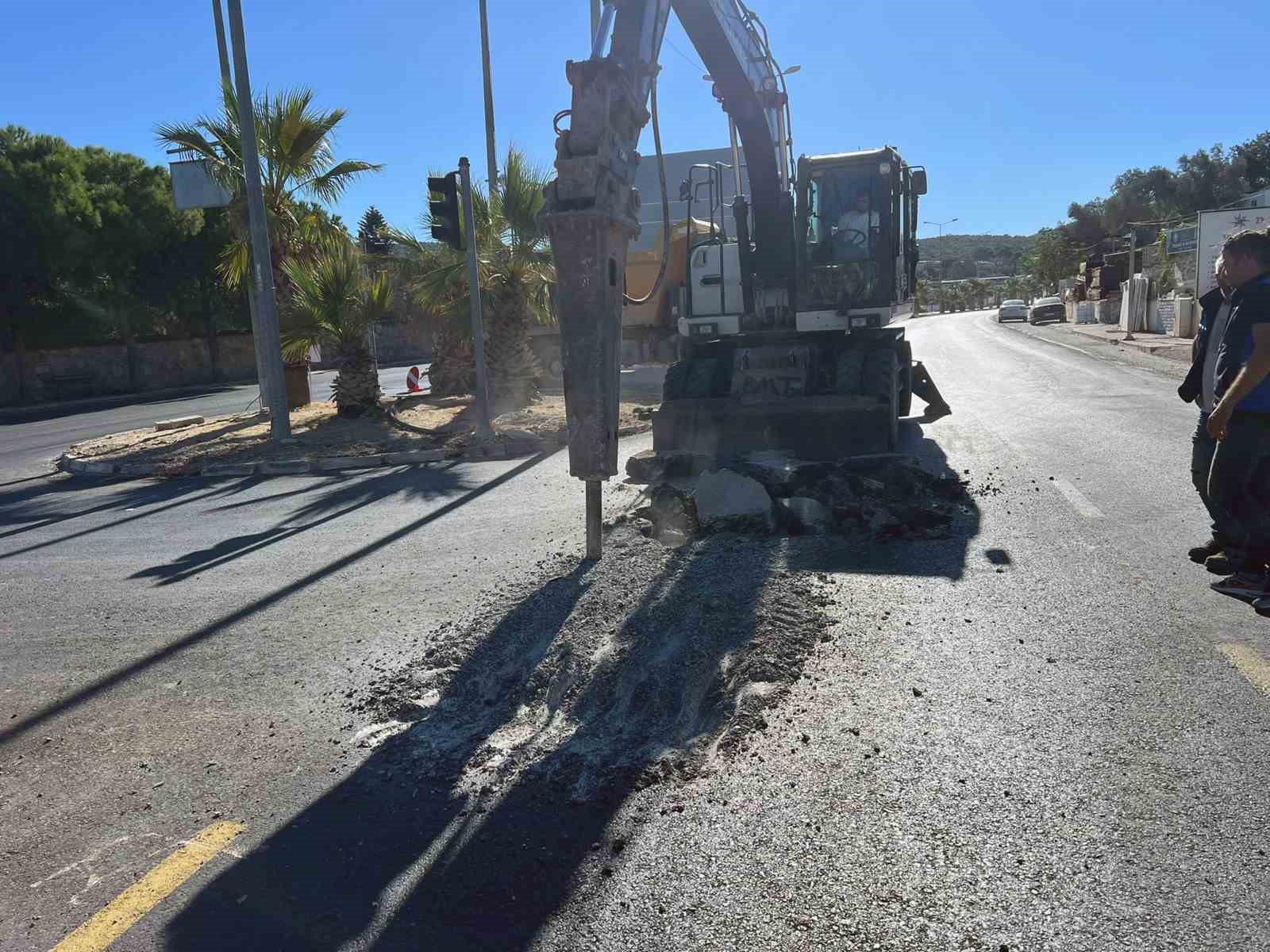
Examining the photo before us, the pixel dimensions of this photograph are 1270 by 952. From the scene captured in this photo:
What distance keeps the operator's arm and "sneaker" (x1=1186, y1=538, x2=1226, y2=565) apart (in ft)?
3.59

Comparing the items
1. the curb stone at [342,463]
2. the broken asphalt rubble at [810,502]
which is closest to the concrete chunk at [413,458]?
the curb stone at [342,463]

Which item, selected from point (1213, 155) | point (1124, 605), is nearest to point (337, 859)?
point (1124, 605)

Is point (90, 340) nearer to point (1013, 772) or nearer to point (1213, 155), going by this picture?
point (1013, 772)

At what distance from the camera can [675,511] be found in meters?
7.19

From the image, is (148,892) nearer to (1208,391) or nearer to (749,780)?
(749,780)

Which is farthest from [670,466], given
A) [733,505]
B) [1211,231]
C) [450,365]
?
[1211,231]

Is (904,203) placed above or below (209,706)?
above

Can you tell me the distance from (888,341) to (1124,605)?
6950 millimetres

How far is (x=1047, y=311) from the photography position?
179ft

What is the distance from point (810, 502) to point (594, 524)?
186cm

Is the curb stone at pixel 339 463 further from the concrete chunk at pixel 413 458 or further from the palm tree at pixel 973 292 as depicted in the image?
the palm tree at pixel 973 292

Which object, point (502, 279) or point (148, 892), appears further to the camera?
point (502, 279)

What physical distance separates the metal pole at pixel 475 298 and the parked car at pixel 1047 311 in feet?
160

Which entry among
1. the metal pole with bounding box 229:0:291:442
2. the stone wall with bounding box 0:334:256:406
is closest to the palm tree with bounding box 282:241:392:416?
the metal pole with bounding box 229:0:291:442
